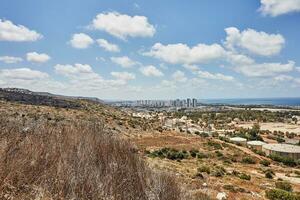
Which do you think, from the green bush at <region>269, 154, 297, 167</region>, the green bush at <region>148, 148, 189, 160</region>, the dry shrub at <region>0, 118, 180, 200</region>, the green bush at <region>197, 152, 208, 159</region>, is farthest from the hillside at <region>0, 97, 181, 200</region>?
the green bush at <region>269, 154, 297, 167</region>

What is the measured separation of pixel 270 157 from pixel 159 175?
163ft

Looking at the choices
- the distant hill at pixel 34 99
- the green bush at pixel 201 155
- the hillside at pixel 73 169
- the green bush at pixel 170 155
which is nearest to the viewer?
the hillside at pixel 73 169

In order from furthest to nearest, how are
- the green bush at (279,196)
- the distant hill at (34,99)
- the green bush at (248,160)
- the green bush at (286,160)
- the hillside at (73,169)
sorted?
1. the distant hill at (34,99)
2. the green bush at (286,160)
3. the green bush at (248,160)
4. the green bush at (279,196)
5. the hillside at (73,169)

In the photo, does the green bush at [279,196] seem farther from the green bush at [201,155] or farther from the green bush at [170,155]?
the green bush at [201,155]

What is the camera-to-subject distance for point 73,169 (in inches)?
225

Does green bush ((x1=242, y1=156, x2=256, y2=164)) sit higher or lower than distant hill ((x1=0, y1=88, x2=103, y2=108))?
lower

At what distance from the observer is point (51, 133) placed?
7.09 m

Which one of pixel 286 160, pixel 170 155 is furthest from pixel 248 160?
pixel 170 155

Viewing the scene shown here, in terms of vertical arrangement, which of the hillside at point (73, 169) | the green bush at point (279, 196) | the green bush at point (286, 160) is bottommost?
the green bush at point (286, 160)

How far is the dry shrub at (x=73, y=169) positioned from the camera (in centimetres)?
483

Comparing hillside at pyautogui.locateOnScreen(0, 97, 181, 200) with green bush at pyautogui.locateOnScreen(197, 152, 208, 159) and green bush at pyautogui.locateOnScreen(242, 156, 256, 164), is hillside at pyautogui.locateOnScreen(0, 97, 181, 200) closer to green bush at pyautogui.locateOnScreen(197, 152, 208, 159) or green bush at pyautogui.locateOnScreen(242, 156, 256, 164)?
green bush at pyautogui.locateOnScreen(197, 152, 208, 159)

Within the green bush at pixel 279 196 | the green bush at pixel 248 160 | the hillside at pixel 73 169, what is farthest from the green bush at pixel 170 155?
the hillside at pixel 73 169

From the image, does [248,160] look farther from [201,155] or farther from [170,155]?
[170,155]

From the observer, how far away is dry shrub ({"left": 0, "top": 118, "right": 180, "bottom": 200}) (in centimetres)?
483
